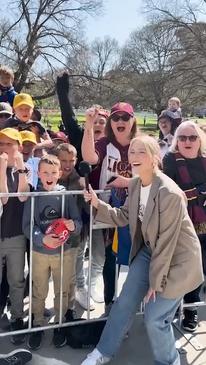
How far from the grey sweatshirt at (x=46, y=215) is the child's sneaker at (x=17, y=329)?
2.21 feet

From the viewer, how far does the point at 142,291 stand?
125 inches

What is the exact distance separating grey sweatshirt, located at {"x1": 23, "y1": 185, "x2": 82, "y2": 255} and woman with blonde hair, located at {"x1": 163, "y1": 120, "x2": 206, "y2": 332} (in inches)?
33.1

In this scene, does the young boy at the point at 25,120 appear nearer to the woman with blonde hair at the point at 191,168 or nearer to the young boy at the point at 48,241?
the young boy at the point at 48,241

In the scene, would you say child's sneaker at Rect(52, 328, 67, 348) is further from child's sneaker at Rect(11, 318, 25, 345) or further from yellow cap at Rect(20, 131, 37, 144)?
yellow cap at Rect(20, 131, 37, 144)

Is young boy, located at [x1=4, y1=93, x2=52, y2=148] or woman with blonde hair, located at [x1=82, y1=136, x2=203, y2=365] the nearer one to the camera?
woman with blonde hair, located at [x1=82, y1=136, x2=203, y2=365]

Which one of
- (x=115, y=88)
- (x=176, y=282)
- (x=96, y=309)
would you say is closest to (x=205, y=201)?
(x=176, y=282)

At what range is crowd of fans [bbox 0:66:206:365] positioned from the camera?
3.46m

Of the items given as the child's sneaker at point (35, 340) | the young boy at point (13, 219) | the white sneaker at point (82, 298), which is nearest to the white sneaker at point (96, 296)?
the white sneaker at point (82, 298)

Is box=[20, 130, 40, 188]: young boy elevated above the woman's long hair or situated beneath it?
situated beneath

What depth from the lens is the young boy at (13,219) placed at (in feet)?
11.4

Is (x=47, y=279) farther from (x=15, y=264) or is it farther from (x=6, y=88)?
(x=6, y=88)

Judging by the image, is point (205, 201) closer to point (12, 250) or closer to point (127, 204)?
point (127, 204)

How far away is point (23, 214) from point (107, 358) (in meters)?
1.23

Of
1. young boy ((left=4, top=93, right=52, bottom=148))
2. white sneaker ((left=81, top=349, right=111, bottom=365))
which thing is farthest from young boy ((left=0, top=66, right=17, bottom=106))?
white sneaker ((left=81, top=349, right=111, bottom=365))
